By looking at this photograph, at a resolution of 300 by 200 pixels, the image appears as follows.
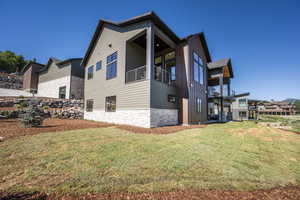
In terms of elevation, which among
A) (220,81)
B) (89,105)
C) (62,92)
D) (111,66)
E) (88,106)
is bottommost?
(88,106)

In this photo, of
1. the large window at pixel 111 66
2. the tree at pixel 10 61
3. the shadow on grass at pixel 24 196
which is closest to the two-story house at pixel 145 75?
the large window at pixel 111 66

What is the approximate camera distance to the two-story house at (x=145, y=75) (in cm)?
835

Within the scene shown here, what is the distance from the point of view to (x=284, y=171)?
9.39 ft

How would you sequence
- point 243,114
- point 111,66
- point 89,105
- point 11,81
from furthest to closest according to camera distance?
point 243,114
point 11,81
point 89,105
point 111,66

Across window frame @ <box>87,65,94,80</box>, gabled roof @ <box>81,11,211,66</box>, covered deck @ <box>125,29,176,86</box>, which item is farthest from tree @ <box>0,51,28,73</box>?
covered deck @ <box>125,29,176,86</box>

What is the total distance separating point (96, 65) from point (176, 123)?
10428 millimetres

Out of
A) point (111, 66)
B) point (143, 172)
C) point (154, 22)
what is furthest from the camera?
point (111, 66)

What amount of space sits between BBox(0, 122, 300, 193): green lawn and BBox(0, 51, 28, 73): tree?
39.5 m

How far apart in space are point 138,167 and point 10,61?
43841 millimetres

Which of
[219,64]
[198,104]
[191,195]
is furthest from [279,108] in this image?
[191,195]

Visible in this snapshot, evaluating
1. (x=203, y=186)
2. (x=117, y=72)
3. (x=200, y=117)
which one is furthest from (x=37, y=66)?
(x=203, y=186)

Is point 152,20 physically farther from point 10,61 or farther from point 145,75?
point 10,61

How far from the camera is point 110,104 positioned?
1114cm

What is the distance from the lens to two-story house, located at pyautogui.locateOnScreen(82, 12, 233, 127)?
329 inches
